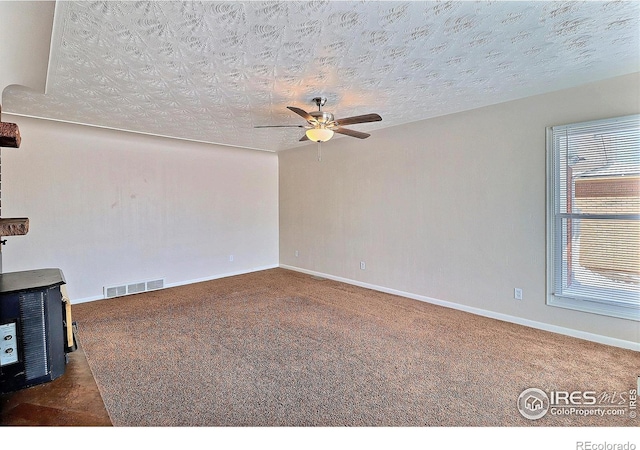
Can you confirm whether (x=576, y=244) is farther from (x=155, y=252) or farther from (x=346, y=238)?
(x=155, y=252)

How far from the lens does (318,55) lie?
2.39 m

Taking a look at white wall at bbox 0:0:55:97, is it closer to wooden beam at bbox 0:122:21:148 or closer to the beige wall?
wooden beam at bbox 0:122:21:148

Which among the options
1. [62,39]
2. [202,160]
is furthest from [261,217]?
[62,39]

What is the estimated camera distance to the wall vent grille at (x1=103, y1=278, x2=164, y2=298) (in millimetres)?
4578

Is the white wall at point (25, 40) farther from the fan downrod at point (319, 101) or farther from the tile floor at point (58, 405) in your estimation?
the fan downrod at point (319, 101)

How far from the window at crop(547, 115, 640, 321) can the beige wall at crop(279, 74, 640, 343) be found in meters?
0.10

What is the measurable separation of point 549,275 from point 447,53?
2530 mm

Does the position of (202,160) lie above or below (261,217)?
above

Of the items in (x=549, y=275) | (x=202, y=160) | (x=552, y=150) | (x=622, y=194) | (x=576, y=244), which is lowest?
(x=549, y=275)

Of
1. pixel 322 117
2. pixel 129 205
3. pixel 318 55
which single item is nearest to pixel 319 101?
pixel 322 117

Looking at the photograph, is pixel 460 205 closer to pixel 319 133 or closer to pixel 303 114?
pixel 319 133

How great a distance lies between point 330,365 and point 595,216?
2923 millimetres

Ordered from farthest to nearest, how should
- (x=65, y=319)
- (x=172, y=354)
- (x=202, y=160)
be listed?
1. (x=202, y=160)
2. (x=172, y=354)
3. (x=65, y=319)
